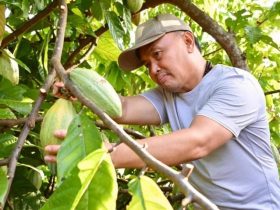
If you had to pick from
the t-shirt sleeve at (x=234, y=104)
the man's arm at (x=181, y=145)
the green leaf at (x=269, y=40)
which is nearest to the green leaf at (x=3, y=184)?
the man's arm at (x=181, y=145)

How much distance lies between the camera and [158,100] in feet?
7.88

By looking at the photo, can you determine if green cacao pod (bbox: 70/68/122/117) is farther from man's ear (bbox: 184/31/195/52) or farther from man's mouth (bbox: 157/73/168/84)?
man's ear (bbox: 184/31/195/52)

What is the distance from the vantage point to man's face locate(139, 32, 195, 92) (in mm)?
2184

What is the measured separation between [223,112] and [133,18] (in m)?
1.05

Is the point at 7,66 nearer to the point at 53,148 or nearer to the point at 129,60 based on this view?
the point at 129,60

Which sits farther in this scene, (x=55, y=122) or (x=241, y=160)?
(x=241, y=160)

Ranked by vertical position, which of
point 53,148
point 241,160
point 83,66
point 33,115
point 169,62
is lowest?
point 241,160

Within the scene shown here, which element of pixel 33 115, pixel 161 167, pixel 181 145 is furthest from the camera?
pixel 181 145

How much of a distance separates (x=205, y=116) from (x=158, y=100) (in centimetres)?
65

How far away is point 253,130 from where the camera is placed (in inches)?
80.9

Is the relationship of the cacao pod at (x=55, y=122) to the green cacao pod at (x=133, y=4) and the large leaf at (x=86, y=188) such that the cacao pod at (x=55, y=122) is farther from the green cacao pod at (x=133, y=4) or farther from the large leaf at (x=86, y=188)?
the green cacao pod at (x=133, y=4)

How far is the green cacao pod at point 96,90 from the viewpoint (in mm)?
1172

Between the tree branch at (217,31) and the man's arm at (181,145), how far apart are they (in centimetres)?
77

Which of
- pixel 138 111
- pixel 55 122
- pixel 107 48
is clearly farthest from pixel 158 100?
pixel 55 122
